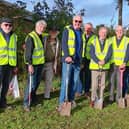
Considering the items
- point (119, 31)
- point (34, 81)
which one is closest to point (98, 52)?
point (119, 31)

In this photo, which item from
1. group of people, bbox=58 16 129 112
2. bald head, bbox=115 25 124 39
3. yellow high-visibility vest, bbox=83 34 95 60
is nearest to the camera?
group of people, bbox=58 16 129 112

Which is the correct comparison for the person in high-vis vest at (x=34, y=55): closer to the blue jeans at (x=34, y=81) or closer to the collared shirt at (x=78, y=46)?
the blue jeans at (x=34, y=81)

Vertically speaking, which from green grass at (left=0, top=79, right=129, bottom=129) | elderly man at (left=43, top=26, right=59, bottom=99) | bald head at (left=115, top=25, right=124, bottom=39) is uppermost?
bald head at (left=115, top=25, right=124, bottom=39)

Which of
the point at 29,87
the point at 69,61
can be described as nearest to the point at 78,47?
the point at 69,61

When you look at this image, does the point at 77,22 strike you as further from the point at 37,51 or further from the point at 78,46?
the point at 37,51

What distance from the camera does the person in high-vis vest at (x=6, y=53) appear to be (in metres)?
11.5

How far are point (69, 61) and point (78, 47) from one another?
1.92ft

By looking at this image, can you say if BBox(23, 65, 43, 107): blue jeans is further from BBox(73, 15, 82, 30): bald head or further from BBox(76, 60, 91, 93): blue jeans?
BBox(76, 60, 91, 93): blue jeans

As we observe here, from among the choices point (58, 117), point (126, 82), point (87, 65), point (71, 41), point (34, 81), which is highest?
point (71, 41)

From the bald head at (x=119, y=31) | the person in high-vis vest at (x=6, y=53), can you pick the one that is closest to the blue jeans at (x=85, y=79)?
the bald head at (x=119, y=31)

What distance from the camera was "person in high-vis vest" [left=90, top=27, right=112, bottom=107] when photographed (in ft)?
41.6

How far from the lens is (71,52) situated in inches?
473

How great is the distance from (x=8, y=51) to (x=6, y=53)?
8 cm

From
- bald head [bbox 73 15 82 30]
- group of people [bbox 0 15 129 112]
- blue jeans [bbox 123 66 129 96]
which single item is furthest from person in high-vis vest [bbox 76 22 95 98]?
bald head [bbox 73 15 82 30]
